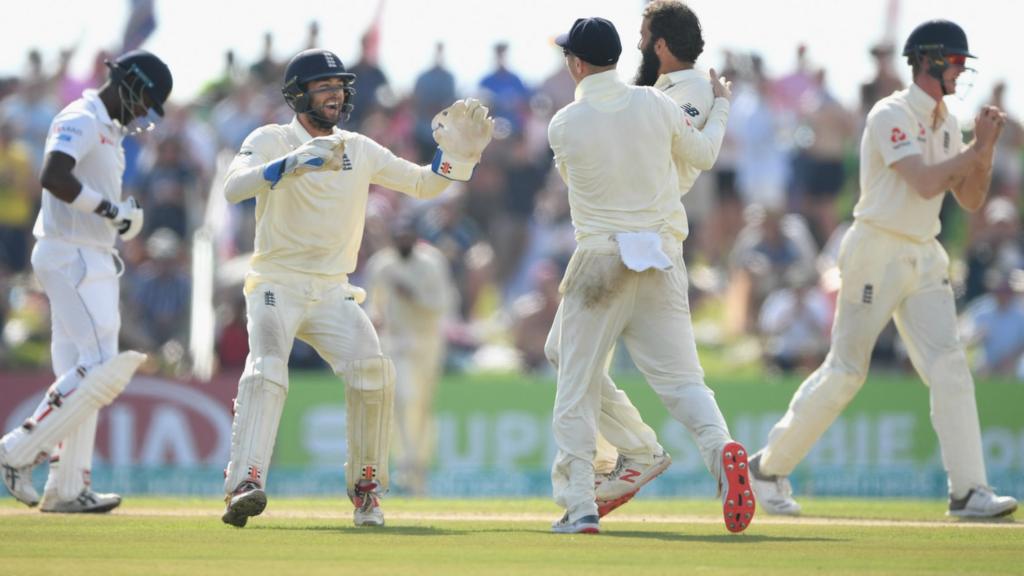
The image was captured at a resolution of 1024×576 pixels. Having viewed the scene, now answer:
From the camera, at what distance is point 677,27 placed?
421 inches

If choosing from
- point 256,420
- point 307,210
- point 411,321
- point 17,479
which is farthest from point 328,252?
point 411,321

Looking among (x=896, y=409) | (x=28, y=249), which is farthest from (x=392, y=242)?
(x=896, y=409)

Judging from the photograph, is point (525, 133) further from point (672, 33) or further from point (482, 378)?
point (672, 33)

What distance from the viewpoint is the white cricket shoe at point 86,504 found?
11.7 metres

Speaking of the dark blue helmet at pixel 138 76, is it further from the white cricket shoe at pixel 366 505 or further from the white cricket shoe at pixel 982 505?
the white cricket shoe at pixel 982 505

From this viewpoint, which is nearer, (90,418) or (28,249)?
(90,418)

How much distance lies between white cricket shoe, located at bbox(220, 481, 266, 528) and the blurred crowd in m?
9.42

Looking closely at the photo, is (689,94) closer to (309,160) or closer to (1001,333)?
(309,160)

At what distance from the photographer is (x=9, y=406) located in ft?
61.3

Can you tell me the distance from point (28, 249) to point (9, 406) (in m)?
2.76

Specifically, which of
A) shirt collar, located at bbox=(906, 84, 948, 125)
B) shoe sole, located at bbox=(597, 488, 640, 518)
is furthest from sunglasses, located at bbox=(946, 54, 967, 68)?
shoe sole, located at bbox=(597, 488, 640, 518)

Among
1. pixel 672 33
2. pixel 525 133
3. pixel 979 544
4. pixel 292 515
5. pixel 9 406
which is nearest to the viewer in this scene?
pixel 979 544

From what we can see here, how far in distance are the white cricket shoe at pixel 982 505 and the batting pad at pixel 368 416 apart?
12.4ft

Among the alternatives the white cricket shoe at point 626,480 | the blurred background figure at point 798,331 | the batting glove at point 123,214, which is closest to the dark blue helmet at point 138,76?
the batting glove at point 123,214
